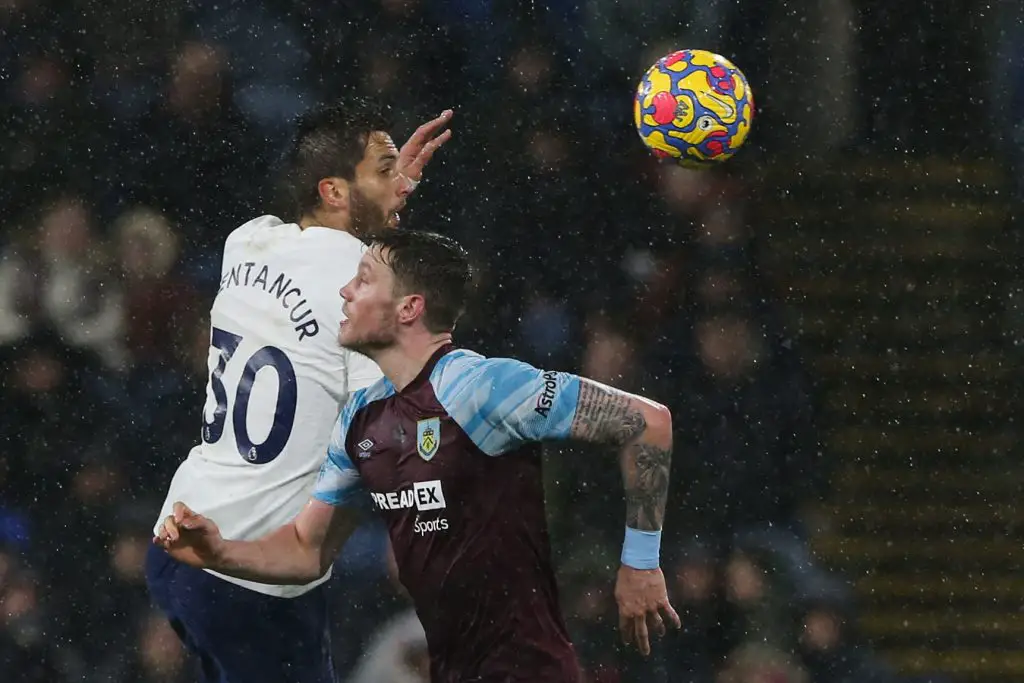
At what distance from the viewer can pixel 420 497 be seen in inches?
147

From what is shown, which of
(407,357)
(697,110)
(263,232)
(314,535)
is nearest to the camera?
(407,357)

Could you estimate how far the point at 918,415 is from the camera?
271 inches

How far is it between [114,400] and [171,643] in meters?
1.01

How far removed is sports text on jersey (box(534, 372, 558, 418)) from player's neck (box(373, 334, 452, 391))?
336 millimetres

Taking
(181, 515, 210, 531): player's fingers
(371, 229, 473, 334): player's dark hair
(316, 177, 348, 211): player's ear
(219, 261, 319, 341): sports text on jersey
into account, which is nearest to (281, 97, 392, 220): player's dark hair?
(316, 177, 348, 211): player's ear

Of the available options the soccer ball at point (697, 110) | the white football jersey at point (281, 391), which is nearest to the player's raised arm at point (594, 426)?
the white football jersey at point (281, 391)

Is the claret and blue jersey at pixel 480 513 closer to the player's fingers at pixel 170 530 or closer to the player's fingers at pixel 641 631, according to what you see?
the player's fingers at pixel 641 631

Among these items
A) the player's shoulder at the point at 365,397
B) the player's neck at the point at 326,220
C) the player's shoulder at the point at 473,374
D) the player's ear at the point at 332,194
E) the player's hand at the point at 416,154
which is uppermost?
the player's hand at the point at 416,154

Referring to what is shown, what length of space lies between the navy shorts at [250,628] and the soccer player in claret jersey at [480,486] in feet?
1.37

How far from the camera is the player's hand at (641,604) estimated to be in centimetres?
360

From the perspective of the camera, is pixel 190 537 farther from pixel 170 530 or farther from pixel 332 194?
pixel 332 194

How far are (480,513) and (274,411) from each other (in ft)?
2.58

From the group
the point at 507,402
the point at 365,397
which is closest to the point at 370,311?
the point at 365,397

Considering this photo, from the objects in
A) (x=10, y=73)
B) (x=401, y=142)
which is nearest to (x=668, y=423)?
(x=401, y=142)
